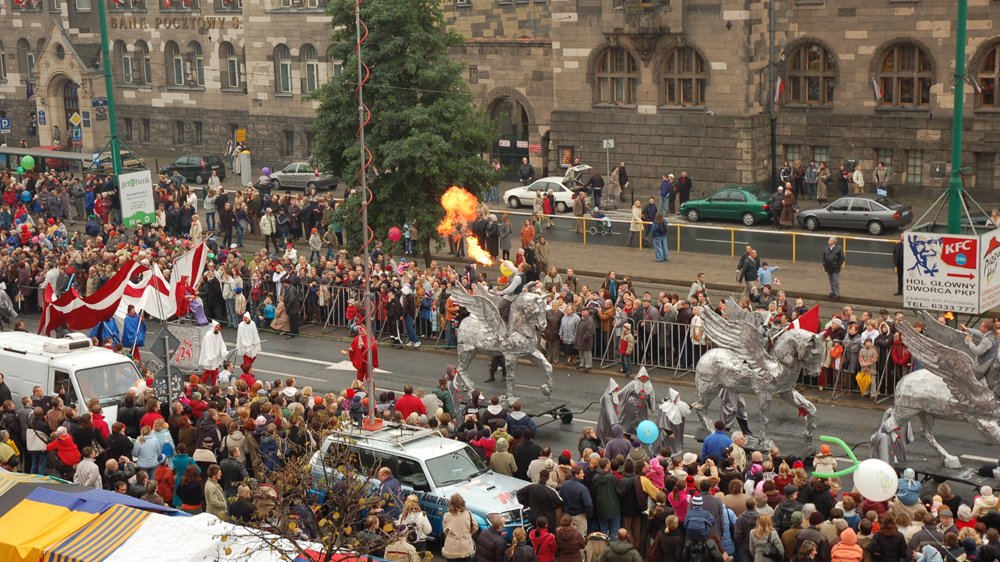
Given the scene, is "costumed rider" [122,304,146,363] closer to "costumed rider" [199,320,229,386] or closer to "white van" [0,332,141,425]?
"costumed rider" [199,320,229,386]

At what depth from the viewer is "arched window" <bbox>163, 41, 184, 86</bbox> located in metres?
73.4

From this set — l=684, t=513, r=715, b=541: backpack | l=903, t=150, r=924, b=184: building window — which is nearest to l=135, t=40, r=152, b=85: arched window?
l=903, t=150, r=924, b=184: building window

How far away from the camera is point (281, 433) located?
23203mm

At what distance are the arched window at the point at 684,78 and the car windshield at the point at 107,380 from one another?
31501mm

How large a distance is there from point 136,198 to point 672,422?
23016mm

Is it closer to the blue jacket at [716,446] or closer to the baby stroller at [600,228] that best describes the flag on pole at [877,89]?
the baby stroller at [600,228]

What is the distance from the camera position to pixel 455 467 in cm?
2109

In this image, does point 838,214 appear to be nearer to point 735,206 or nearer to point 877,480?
point 735,206

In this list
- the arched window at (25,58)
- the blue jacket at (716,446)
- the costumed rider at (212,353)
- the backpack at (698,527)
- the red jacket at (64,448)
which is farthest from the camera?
the arched window at (25,58)

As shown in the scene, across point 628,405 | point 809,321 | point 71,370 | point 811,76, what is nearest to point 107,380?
point 71,370

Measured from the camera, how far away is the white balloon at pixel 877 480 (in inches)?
715

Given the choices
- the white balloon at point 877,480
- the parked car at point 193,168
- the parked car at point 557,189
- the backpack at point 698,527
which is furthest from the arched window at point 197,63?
the white balloon at point 877,480

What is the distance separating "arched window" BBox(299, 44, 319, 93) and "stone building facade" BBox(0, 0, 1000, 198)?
7cm

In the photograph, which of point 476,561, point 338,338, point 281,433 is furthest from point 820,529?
point 338,338
